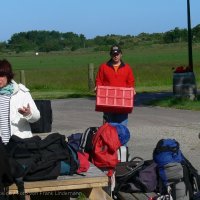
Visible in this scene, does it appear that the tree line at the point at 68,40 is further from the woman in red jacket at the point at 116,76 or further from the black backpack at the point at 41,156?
the black backpack at the point at 41,156

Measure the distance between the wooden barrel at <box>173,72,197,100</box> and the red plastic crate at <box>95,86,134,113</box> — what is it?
895 cm

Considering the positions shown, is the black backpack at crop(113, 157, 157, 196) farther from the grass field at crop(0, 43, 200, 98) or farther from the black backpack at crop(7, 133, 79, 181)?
the grass field at crop(0, 43, 200, 98)

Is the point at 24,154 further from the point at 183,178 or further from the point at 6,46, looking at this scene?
the point at 6,46

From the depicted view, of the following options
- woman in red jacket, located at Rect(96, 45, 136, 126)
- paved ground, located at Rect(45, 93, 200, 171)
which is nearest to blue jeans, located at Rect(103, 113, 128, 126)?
woman in red jacket, located at Rect(96, 45, 136, 126)

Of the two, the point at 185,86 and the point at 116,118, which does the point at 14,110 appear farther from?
the point at 185,86

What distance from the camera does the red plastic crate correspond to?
948cm

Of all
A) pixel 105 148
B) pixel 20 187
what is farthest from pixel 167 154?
pixel 20 187

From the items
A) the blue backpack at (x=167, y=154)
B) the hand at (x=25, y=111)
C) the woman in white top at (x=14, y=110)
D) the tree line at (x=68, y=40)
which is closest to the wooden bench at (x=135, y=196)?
the blue backpack at (x=167, y=154)

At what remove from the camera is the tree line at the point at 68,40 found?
132975 mm

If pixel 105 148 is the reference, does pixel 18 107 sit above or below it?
Answer: above

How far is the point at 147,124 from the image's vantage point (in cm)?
1448

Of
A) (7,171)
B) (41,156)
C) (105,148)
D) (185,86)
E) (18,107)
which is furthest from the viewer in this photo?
(185,86)

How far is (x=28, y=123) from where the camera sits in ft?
20.6

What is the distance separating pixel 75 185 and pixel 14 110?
92 cm
